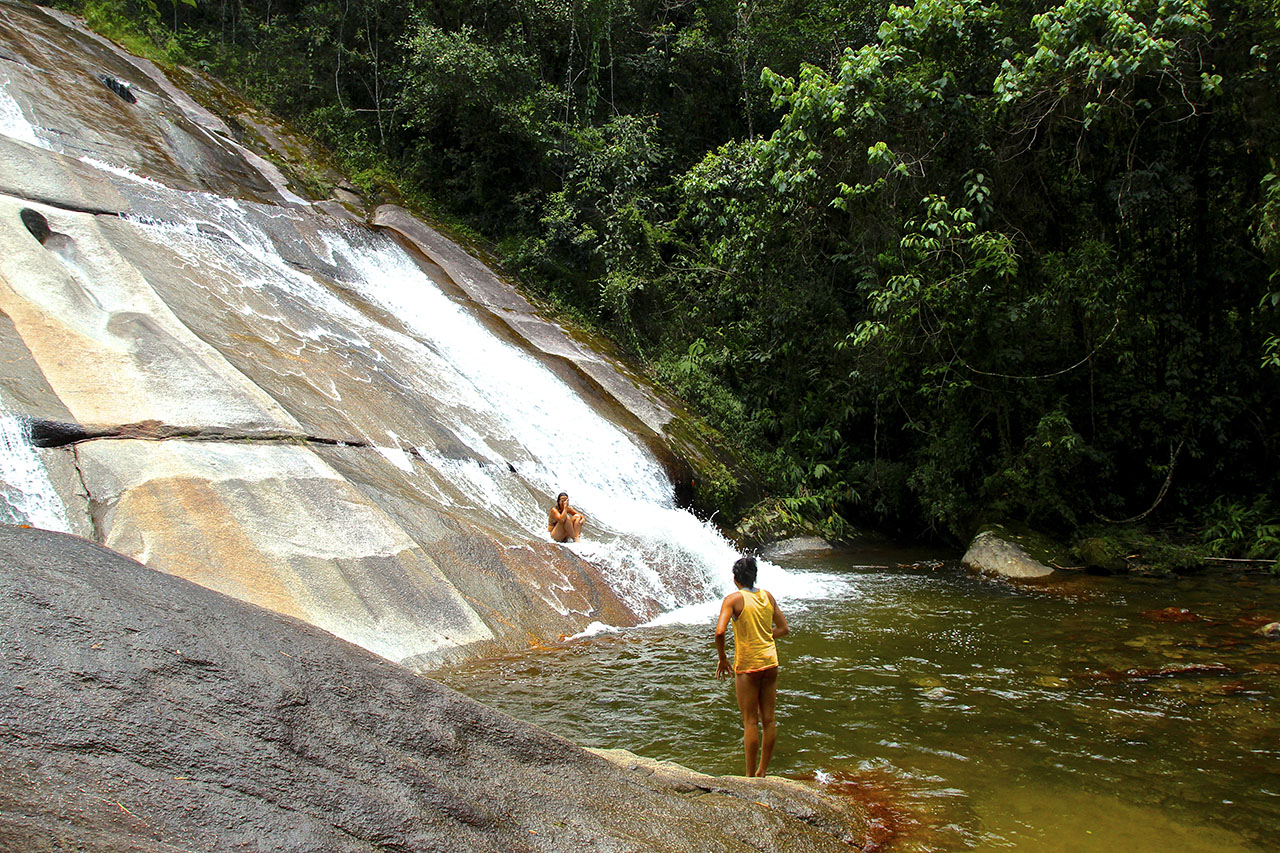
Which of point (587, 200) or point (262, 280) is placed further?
point (587, 200)

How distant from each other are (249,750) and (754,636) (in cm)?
320

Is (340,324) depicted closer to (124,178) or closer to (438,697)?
(124,178)

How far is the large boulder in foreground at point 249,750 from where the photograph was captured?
7.93ft

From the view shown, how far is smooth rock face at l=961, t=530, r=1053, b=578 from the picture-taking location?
12727 millimetres

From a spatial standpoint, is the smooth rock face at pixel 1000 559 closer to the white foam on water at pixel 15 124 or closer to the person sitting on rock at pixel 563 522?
the person sitting on rock at pixel 563 522

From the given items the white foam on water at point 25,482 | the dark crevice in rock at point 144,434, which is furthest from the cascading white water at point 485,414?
the white foam on water at point 25,482

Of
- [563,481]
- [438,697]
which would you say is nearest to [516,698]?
[438,697]

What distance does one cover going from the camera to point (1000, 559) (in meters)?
13.1

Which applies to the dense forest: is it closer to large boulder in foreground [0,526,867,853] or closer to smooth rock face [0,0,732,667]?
smooth rock face [0,0,732,667]

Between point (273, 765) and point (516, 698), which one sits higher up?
point (273, 765)

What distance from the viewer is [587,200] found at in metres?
21.1

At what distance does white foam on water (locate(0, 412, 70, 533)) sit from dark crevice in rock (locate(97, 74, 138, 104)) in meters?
12.5

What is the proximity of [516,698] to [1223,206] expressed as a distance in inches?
590

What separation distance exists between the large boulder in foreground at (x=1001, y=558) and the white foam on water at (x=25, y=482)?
482 inches
